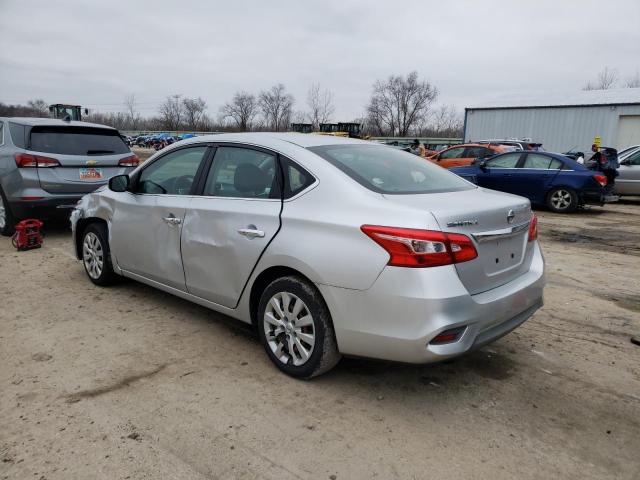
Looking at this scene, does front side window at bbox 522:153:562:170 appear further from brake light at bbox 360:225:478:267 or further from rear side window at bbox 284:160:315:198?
brake light at bbox 360:225:478:267

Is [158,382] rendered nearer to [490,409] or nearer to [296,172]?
[296,172]

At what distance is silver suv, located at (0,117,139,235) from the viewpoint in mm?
6703

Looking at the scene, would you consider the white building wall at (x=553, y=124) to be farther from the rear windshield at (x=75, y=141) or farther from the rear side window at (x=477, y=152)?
the rear windshield at (x=75, y=141)

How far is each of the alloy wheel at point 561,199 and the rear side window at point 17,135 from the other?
10.8m

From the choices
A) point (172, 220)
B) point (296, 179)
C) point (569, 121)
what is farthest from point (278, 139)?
point (569, 121)

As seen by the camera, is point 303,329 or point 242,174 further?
point 242,174

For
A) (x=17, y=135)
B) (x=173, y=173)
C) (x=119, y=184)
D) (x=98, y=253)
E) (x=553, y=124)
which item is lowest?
(x=98, y=253)

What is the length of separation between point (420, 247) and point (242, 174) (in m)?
A: 1.59

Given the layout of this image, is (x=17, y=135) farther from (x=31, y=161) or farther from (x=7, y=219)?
(x=7, y=219)

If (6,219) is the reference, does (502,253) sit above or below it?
above

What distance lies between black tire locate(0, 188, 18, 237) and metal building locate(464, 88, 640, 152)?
29.8 meters

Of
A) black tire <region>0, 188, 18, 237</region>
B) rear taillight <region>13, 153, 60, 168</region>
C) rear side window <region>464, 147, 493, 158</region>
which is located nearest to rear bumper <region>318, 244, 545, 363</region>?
rear taillight <region>13, 153, 60, 168</region>

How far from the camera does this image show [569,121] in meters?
29.6

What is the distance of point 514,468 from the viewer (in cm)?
243
